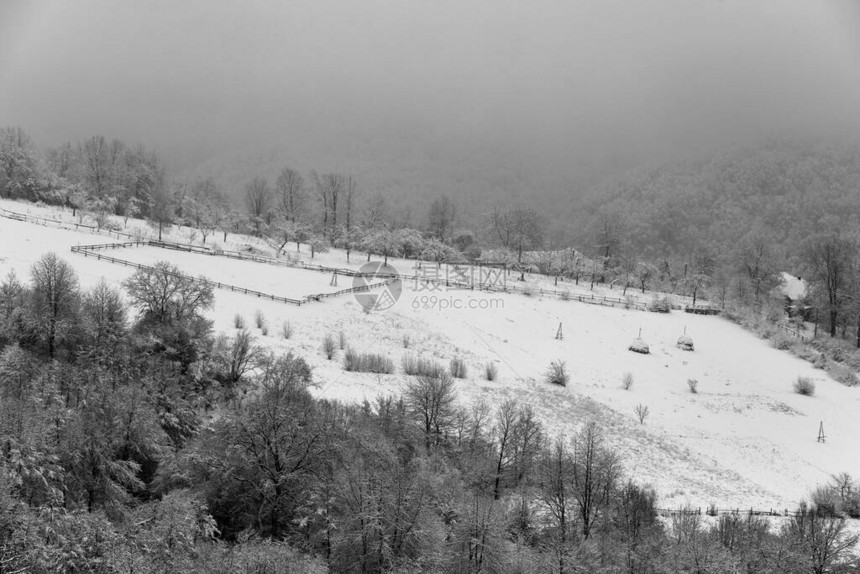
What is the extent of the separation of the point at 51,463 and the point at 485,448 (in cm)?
1979

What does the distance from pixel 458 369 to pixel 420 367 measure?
11.0 feet

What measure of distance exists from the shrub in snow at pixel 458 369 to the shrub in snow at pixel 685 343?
79.2 ft

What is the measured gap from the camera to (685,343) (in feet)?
168

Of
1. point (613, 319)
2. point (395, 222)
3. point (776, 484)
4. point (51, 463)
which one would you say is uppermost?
point (395, 222)

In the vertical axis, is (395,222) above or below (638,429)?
above

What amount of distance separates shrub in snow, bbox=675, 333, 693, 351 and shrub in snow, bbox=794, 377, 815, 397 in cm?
941

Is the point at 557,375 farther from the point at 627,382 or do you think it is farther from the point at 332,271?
the point at 332,271

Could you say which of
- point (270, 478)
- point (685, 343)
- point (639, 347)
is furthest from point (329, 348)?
point (685, 343)

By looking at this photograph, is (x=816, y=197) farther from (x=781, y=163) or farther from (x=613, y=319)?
(x=613, y=319)

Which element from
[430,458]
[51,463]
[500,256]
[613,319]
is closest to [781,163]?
[500,256]

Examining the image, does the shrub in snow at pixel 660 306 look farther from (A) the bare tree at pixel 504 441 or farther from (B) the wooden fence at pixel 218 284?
(B) the wooden fence at pixel 218 284

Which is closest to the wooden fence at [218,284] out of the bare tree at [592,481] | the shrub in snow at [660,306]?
the bare tree at [592,481]

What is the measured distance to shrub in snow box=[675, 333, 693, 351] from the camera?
51094mm

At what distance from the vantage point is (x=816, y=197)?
142 metres
